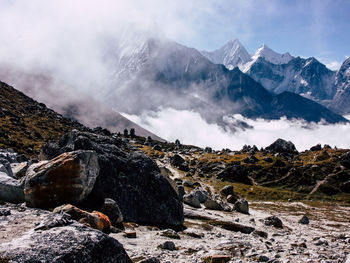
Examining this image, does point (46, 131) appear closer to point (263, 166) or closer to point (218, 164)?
point (218, 164)

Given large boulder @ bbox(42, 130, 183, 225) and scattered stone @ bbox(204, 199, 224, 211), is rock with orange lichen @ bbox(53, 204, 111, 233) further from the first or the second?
scattered stone @ bbox(204, 199, 224, 211)

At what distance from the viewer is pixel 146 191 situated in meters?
29.1

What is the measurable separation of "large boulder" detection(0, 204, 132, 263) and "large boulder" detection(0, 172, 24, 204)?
25.8ft

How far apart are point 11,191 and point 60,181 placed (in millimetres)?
3570

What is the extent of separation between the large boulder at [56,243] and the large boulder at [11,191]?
786 cm

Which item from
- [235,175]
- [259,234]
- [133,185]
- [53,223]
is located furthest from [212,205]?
[235,175]

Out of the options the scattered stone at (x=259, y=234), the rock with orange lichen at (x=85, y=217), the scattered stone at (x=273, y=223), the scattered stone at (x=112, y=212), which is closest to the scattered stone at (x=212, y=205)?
the scattered stone at (x=273, y=223)

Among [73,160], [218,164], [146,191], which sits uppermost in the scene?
[218,164]

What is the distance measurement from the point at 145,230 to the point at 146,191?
5.59m

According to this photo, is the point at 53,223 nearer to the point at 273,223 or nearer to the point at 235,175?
the point at 273,223

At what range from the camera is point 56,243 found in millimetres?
10320

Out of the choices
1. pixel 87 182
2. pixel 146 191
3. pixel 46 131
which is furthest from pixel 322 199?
pixel 46 131

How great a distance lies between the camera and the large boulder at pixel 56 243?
9.55 metres

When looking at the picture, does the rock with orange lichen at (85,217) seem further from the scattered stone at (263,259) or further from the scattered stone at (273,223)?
the scattered stone at (273,223)
